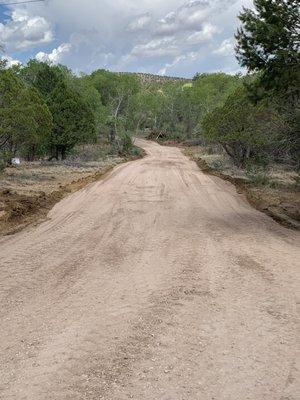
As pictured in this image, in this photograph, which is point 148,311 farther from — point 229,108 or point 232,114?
point 229,108

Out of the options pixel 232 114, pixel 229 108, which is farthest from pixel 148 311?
pixel 229 108

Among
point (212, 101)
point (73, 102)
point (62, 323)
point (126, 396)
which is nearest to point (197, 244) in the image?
point (62, 323)

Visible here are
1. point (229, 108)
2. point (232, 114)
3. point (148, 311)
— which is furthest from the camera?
point (229, 108)

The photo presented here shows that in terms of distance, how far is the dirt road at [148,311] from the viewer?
4570mm

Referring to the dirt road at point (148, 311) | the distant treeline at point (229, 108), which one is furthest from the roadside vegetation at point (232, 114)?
the dirt road at point (148, 311)

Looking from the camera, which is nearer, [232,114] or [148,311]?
[148,311]

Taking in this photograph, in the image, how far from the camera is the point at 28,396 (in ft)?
14.1

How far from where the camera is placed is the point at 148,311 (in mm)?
6289

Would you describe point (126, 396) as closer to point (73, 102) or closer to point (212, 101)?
point (73, 102)

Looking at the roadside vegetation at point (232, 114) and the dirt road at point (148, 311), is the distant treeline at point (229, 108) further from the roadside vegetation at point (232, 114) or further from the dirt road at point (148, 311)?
the dirt road at point (148, 311)

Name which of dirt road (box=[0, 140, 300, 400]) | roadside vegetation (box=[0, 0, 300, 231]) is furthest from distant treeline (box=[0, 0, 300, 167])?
dirt road (box=[0, 140, 300, 400])

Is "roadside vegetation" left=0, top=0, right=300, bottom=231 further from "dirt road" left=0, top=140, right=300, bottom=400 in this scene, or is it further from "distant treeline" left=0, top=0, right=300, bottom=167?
"dirt road" left=0, top=140, right=300, bottom=400

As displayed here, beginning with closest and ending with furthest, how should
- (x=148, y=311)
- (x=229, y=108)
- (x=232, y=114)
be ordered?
(x=148, y=311) → (x=232, y=114) → (x=229, y=108)

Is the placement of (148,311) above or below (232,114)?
below
